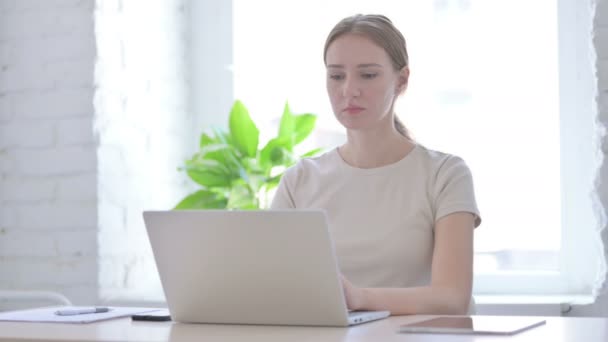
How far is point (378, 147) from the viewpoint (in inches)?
90.4

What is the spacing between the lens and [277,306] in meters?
1.56

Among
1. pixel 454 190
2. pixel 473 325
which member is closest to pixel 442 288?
pixel 454 190

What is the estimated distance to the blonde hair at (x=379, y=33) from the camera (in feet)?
7.23

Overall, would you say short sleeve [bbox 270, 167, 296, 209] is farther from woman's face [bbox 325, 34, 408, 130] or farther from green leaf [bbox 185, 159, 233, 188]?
green leaf [bbox 185, 159, 233, 188]

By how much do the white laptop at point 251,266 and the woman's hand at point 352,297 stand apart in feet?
0.23

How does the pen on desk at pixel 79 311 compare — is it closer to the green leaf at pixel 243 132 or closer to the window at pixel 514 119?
the green leaf at pixel 243 132

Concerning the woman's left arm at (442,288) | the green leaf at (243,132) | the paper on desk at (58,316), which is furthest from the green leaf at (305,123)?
the paper on desk at (58,316)

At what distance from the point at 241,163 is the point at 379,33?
0.90m

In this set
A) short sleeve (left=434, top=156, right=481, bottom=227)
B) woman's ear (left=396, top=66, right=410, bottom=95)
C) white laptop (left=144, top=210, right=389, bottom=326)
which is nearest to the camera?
white laptop (left=144, top=210, right=389, bottom=326)

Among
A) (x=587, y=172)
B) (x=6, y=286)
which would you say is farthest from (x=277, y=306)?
(x=6, y=286)

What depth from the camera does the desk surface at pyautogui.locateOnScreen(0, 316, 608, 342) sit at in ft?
4.58

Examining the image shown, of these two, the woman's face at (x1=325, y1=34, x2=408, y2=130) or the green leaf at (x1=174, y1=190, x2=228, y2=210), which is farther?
the green leaf at (x1=174, y1=190, x2=228, y2=210)

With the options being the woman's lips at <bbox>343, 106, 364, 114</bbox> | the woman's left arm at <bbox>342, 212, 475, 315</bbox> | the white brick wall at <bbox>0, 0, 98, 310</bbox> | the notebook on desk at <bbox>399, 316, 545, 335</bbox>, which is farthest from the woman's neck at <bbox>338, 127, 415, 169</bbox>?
the white brick wall at <bbox>0, 0, 98, 310</bbox>

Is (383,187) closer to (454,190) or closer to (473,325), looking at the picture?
(454,190)
